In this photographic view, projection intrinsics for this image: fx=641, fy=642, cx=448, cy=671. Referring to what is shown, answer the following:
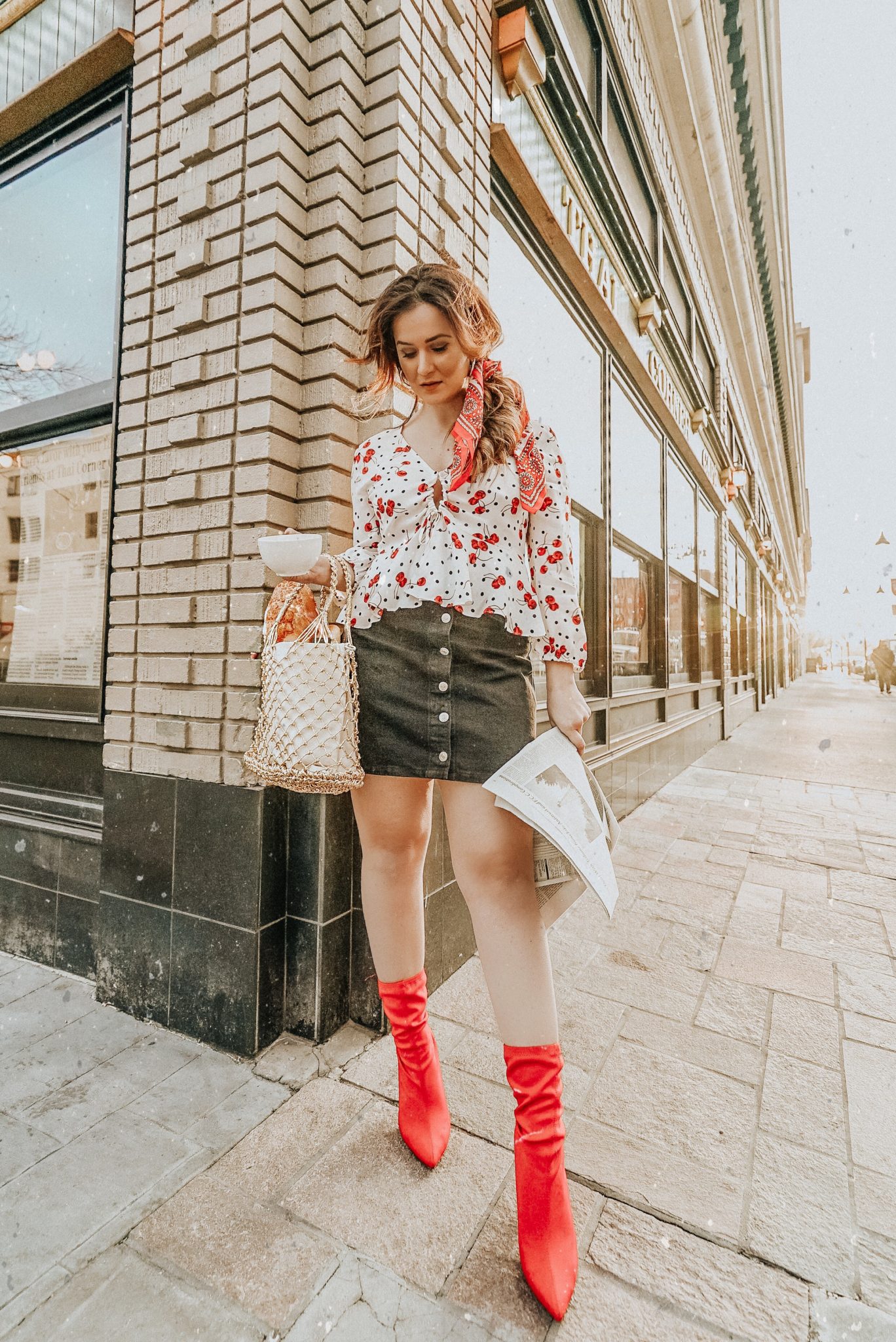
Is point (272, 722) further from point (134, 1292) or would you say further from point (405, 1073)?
point (134, 1292)

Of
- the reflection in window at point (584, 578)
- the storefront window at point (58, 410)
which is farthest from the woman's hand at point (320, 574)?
the reflection in window at point (584, 578)

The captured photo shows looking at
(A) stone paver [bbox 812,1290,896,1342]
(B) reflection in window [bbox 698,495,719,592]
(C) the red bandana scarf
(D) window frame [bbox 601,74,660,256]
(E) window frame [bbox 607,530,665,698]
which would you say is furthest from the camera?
(B) reflection in window [bbox 698,495,719,592]

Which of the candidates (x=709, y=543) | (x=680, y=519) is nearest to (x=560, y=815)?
(x=680, y=519)

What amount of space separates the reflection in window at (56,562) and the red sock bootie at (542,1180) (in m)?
2.49

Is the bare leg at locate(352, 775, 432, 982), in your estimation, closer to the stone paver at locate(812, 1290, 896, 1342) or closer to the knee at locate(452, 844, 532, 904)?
the knee at locate(452, 844, 532, 904)

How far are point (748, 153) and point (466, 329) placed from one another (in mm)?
9303

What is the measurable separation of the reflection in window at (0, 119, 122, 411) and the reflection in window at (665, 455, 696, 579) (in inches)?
211

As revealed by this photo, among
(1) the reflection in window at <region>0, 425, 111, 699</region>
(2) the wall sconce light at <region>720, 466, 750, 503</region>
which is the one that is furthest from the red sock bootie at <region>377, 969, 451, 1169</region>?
(2) the wall sconce light at <region>720, 466, 750, 503</region>

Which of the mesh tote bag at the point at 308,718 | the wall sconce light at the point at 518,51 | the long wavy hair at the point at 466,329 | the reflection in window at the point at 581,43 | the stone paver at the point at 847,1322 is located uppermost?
the reflection in window at the point at 581,43

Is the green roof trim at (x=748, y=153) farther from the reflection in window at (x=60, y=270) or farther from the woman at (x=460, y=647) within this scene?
the woman at (x=460, y=647)

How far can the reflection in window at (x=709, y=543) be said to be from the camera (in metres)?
8.71

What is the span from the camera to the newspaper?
4.13ft

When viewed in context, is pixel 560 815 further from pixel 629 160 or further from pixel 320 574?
pixel 629 160

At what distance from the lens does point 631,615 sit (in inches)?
227
